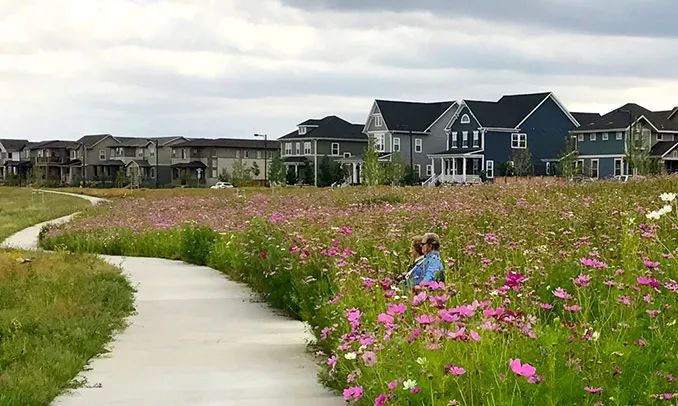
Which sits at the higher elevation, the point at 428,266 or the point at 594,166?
the point at 594,166

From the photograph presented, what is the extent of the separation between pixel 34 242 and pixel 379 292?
1923 centimetres

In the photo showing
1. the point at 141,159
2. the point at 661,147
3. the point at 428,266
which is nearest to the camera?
the point at 428,266

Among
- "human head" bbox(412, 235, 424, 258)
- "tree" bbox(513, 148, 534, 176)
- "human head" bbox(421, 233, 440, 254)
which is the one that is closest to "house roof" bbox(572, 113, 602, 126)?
"tree" bbox(513, 148, 534, 176)

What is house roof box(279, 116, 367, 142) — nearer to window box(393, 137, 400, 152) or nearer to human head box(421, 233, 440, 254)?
window box(393, 137, 400, 152)

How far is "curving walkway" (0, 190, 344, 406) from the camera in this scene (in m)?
7.23

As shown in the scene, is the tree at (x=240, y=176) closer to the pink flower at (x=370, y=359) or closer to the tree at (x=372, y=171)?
the tree at (x=372, y=171)

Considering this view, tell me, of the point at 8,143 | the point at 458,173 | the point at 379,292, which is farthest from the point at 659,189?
the point at 8,143

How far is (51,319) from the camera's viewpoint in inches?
389

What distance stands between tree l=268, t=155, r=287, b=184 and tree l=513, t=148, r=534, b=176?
738 inches

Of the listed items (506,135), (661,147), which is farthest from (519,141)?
(661,147)

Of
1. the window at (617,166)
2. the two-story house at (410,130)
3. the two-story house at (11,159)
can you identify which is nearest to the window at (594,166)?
the window at (617,166)

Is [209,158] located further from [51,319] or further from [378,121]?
[51,319]

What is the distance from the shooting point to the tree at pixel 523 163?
65625 mm

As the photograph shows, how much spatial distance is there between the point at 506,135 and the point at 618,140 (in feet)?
27.8
